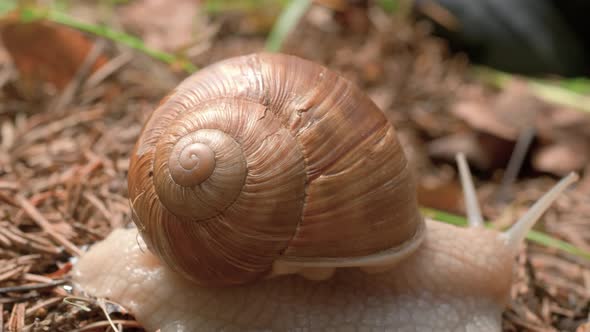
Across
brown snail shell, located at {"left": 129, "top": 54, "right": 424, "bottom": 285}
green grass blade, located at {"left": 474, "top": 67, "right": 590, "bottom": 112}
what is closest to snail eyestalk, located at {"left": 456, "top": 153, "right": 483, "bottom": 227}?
brown snail shell, located at {"left": 129, "top": 54, "right": 424, "bottom": 285}

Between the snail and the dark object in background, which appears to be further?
the dark object in background

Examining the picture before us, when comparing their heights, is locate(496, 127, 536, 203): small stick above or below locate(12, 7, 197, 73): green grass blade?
below

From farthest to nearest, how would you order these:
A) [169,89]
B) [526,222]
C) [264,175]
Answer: [169,89], [526,222], [264,175]

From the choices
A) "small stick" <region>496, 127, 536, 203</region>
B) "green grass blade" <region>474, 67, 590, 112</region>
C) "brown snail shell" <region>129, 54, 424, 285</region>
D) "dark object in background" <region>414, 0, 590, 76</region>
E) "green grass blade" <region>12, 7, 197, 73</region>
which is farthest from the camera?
"dark object in background" <region>414, 0, 590, 76</region>

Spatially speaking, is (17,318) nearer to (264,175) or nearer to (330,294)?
(264,175)

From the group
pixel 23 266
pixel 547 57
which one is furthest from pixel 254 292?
pixel 547 57

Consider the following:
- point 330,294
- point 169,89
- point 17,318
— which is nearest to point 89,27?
point 169,89

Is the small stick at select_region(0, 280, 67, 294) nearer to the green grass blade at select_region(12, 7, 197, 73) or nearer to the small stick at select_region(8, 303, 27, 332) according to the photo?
the small stick at select_region(8, 303, 27, 332)

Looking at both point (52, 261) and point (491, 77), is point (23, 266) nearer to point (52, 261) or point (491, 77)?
point (52, 261)
